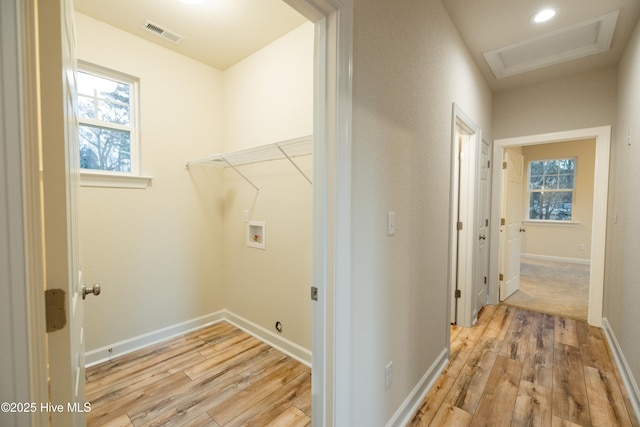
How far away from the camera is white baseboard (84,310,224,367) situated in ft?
7.35

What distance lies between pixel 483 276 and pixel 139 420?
3590 millimetres

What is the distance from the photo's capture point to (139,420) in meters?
1.68

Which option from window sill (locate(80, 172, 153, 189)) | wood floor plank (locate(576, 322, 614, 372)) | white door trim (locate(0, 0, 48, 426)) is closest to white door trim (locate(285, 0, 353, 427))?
white door trim (locate(0, 0, 48, 426))

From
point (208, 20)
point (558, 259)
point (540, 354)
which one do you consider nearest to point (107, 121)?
point (208, 20)

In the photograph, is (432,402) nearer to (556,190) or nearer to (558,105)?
(558,105)

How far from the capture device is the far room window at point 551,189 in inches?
242

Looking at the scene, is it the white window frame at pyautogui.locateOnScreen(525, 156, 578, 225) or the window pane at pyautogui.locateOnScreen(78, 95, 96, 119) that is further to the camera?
the white window frame at pyautogui.locateOnScreen(525, 156, 578, 225)

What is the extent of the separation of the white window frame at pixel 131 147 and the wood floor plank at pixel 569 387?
3.51m

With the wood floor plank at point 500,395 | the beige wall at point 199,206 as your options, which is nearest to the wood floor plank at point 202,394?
the beige wall at point 199,206

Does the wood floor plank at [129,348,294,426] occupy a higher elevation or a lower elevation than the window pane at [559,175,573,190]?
lower

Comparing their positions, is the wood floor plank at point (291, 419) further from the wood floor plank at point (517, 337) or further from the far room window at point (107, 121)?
the far room window at point (107, 121)

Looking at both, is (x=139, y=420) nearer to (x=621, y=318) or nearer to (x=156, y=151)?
(x=156, y=151)

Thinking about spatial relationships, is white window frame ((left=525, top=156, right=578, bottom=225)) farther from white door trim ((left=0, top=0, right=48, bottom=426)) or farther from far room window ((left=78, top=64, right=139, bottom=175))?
white door trim ((left=0, top=0, right=48, bottom=426))

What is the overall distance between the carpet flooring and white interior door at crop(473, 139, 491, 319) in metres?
0.59
